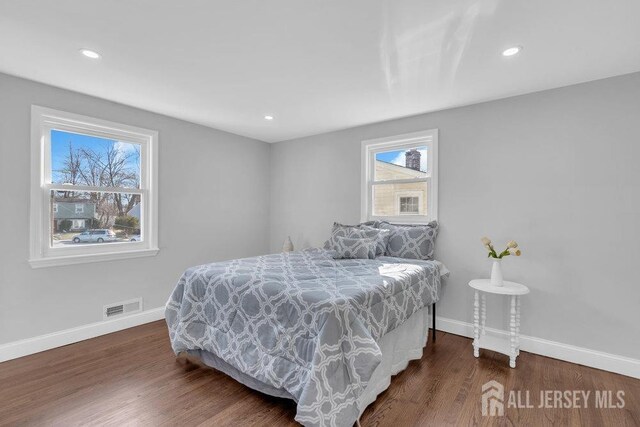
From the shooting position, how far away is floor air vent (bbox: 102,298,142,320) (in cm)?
317

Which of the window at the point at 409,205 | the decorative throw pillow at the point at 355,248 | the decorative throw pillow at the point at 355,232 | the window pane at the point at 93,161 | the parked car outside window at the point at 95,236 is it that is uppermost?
the window pane at the point at 93,161

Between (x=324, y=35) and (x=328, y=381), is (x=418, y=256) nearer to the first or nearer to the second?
(x=328, y=381)

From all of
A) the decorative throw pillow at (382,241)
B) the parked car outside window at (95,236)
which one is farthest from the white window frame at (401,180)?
the parked car outside window at (95,236)

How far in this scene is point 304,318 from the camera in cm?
182

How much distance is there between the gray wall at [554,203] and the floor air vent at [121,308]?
338cm

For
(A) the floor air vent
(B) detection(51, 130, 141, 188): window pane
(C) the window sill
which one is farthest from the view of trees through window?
(A) the floor air vent

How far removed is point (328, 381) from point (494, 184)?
249 cm

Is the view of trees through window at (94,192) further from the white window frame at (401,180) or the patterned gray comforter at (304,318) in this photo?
the white window frame at (401,180)

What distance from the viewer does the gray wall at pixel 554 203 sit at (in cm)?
246

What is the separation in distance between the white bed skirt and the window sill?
280 centimetres

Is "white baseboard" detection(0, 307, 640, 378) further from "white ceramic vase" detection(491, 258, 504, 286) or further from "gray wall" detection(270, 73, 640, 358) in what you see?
"white ceramic vase" detection(491, 258, 504, 286)

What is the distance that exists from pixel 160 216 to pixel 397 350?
297cm

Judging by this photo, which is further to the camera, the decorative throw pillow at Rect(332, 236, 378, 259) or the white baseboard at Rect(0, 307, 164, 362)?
the decorative throw pillow at Rect(332, 236, 378, 259)

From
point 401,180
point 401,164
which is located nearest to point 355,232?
point 401,180
